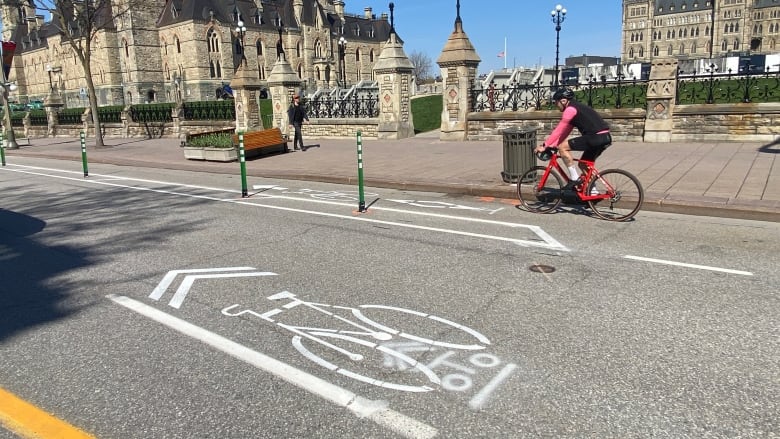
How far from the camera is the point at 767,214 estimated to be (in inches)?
302

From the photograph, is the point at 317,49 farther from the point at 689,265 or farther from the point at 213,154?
the point at 689,265

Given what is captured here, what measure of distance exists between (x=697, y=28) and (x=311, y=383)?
6600 inches

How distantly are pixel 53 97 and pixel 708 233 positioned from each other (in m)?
40.9

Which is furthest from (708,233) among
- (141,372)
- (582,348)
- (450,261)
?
(141,372)

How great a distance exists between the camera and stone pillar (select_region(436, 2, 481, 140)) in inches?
753

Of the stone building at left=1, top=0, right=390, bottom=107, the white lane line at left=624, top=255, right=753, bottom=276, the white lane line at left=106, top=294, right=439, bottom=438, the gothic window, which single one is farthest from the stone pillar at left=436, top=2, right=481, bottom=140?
the gothic window

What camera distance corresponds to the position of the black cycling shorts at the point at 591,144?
25.5 ft

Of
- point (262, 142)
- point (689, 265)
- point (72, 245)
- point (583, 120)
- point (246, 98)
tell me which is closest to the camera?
point (689, 265)

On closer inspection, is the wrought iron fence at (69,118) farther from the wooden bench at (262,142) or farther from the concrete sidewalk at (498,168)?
the wooden bench at (262,142)

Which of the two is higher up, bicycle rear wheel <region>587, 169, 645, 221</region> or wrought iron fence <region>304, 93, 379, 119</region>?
wrought iron fence <region>304, 93, 379, 119</region>

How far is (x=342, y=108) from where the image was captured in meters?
23.7

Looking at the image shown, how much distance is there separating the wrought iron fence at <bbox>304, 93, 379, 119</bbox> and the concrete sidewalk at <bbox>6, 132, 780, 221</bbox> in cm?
257

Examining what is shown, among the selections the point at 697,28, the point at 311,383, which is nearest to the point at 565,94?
the point at 311,383

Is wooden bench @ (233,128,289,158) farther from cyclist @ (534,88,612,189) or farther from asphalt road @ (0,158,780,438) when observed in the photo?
cyclist @ (534,88,612,189)
